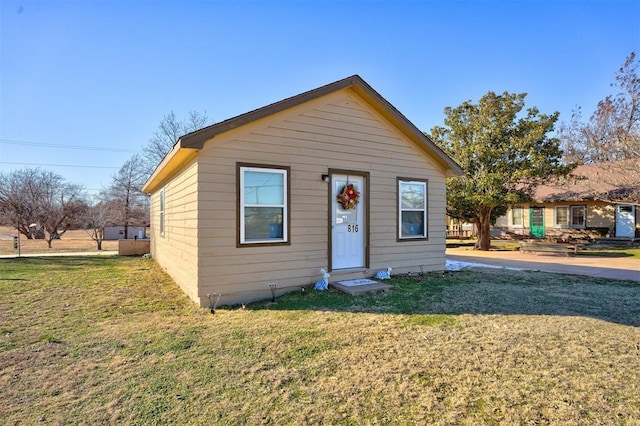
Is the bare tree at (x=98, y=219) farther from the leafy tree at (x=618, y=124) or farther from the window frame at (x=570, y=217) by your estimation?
the window frame at (x=570, y=217)

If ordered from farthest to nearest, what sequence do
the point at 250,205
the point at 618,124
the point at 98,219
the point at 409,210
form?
the point at 98,219, the point at 618,124, the point at 409,210, the point at 250,205

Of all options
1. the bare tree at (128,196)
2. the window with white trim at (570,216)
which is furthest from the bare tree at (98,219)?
the window with white trim at (570,216)

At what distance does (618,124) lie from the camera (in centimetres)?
1449

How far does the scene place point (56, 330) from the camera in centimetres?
446

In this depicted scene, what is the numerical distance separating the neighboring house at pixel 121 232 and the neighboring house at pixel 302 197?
18.6 meters

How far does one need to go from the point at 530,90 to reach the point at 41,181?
3110 centimetres

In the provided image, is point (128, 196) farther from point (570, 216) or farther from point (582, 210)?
point (582, 210)

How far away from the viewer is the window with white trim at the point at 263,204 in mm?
5988

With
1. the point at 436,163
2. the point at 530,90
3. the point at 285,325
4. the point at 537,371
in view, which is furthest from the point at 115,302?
the point at 530,90

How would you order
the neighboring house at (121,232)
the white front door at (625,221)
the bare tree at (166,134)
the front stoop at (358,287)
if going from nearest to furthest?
the front stoop at (358,287) < the white front door at (625,221) < the neighboring house at (121,232) < the bare tree at (166,134)

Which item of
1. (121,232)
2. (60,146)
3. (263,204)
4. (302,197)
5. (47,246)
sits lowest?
(47,246)

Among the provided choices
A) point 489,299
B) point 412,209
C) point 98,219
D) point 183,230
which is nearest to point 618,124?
point 412,209

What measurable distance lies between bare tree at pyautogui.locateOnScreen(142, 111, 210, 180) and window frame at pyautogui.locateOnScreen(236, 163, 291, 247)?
73.9ft

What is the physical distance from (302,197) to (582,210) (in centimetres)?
2094
